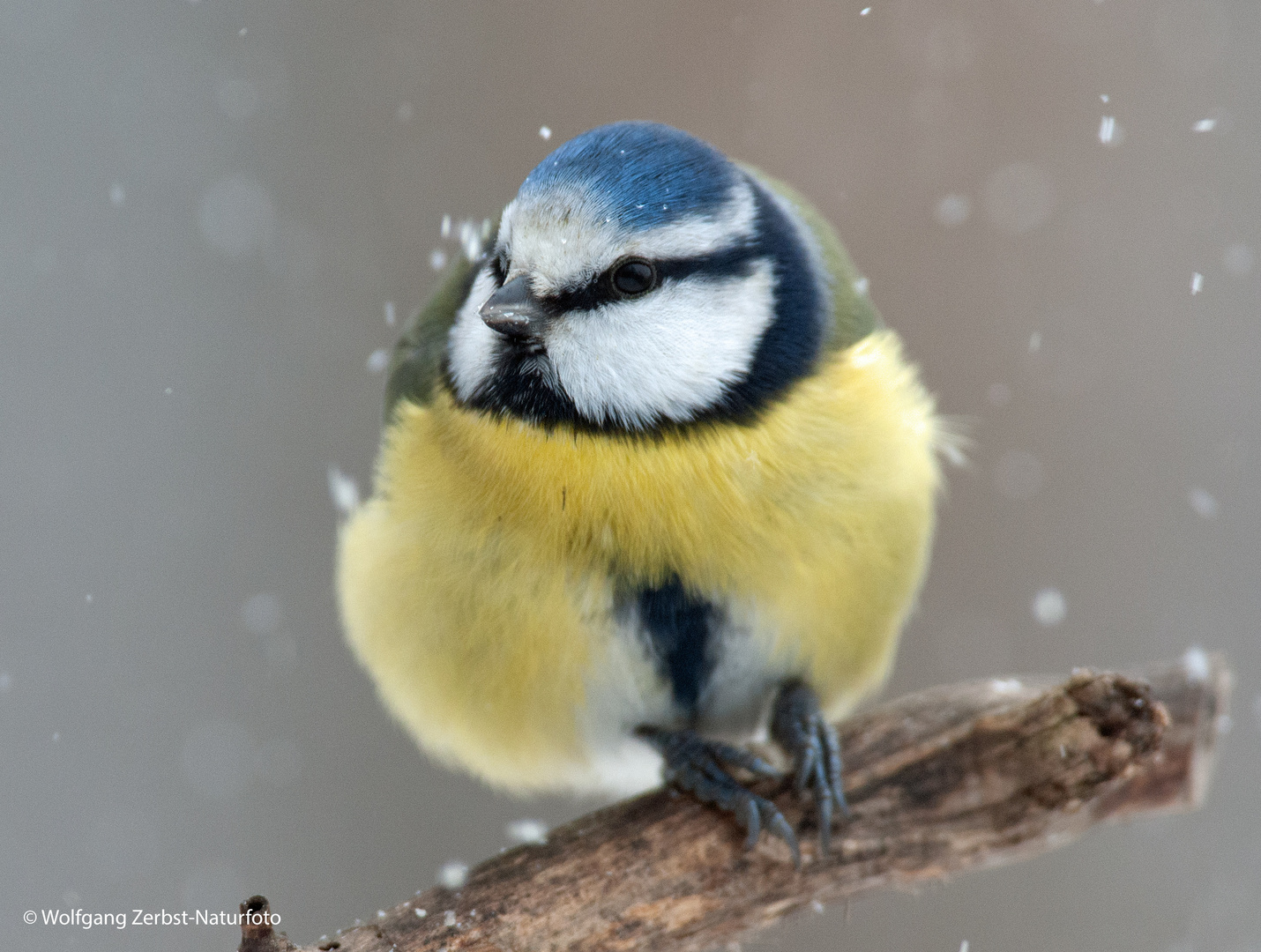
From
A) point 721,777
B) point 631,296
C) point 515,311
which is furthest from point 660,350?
point 721,777

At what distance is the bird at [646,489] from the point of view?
4.73 feet

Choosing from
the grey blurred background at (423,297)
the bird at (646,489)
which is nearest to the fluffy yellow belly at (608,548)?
the bird at (646,489)

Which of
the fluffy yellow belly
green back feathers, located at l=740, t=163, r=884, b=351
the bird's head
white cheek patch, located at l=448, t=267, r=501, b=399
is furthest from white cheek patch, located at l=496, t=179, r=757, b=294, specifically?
green back feathers, located at l=740, t=163, r=884, b=351

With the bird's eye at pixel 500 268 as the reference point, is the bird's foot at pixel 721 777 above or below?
below

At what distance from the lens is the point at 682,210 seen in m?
1.45

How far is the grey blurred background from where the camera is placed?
9.91ft

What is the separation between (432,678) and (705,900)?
20.0 inches

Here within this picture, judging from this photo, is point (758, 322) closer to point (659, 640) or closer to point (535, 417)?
point (535, 417)

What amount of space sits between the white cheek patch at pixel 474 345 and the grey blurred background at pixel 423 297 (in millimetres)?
1385

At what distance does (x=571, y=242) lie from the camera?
139 cm

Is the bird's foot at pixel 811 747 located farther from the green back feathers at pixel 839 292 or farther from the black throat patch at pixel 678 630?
the green back feathers at pixel 839 292

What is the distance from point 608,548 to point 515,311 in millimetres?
352

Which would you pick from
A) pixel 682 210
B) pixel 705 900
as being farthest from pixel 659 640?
pixel 682 210

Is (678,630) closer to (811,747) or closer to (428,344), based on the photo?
(811,747)
